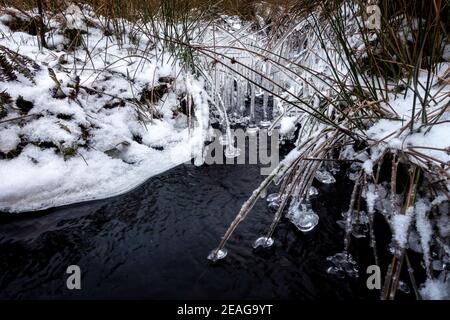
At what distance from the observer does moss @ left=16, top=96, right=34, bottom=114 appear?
74.8 inches

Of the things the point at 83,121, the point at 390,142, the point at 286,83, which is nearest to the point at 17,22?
the point at 83,121

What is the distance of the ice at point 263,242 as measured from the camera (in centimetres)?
146

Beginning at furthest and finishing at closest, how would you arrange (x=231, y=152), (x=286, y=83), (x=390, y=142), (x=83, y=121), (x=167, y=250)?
1. (x=286, y=83)
2. (x=231, y=152)
3. (x=83, y=121)
4. (x=167, y=250)
5. (x=390, y=142)

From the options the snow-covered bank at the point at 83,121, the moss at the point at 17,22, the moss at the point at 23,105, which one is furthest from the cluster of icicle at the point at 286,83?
the moss at the point at 17,22

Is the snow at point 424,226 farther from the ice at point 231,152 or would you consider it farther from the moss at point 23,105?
the moss at point 23,105

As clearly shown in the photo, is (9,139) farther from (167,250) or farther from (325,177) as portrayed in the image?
(325,177)

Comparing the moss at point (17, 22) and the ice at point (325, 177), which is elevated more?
the moss at point (17, 22)

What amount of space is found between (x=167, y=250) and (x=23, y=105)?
4.36 ft

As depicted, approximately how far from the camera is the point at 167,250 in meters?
1.44

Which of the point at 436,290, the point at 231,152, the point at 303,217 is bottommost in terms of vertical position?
the point at 436,290

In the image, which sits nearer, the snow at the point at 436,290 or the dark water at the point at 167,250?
the snow at the point at 436,290

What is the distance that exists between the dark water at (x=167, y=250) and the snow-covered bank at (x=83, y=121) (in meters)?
0.15

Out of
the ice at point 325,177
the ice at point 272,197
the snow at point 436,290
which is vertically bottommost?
the snow at point 436,290
